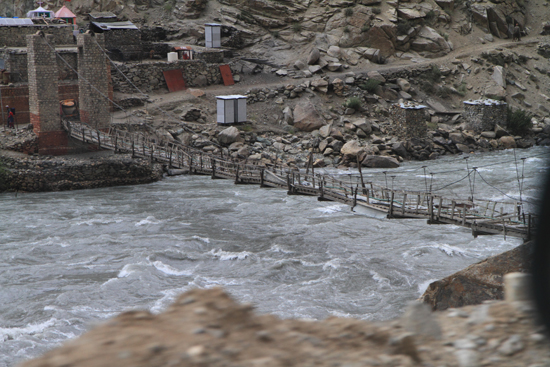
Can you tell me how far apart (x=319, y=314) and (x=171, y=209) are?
8.24m

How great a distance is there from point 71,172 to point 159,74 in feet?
29.6

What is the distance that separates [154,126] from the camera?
2311 centimetres

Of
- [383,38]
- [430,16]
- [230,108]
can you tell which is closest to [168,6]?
[230,108]

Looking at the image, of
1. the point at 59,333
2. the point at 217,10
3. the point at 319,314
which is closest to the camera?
the point at 59,333

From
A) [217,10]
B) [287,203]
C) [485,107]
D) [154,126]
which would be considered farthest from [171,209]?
[217,10]

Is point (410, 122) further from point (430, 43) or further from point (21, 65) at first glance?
point (21, 65)

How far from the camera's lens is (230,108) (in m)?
24.0

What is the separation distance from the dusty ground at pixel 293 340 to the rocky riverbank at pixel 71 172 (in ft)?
56.7

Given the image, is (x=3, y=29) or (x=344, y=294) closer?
(x=344, y=294)

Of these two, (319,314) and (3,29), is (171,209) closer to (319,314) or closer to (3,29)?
(319,314)

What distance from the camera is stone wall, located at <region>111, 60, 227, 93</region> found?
2614cm

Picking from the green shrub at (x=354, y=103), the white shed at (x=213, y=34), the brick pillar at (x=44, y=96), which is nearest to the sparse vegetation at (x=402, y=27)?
the green shrub at (x=354, y=103)

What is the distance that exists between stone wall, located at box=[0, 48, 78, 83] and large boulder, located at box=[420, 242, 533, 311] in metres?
19.5

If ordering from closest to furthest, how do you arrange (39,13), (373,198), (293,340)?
1. (293,340)
2. (373,198)
3. (39,13)
